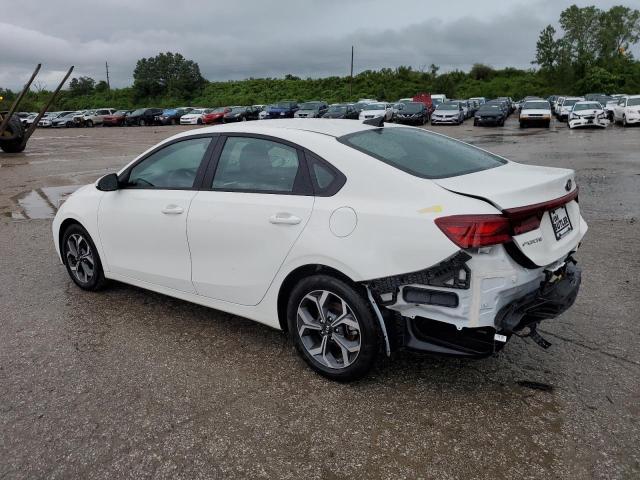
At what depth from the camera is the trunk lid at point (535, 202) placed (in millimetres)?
2852

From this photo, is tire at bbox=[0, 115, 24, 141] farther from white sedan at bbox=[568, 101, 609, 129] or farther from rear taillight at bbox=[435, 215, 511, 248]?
white sedan at bbox=[568, 101, 609, 129]

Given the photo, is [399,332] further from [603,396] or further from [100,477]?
[100,477]

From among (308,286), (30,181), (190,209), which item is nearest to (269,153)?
(190,209)

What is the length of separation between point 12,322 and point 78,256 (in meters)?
0.85

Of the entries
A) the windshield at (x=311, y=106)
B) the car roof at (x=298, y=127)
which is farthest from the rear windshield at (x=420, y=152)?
Result: the windshield at (x=311, y=106)

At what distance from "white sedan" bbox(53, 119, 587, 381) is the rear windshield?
17 millimetres

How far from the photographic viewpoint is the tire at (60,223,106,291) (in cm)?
483

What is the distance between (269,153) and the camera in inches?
144

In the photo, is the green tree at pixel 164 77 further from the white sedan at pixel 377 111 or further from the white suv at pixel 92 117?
the white sedan at pixel 377 111

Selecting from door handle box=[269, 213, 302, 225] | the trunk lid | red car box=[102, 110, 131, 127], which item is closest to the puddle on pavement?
door handle box=[269, 213, 302, 225]

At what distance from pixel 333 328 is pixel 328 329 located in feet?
0.12

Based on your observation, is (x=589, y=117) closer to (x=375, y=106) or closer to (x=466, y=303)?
(x=375, y=106)

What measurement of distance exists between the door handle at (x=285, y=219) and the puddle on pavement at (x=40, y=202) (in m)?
6.67

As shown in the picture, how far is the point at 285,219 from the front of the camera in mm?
3309
